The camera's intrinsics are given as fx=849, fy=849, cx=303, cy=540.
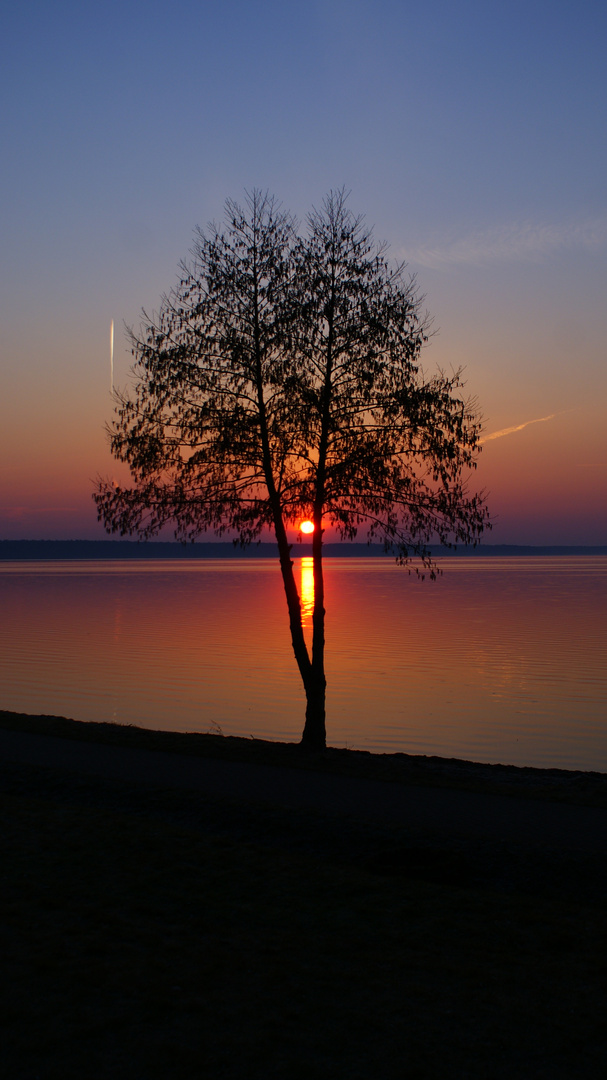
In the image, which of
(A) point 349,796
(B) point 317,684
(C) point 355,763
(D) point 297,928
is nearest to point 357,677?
(B) point 317,684

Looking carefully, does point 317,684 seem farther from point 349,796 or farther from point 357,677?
point 357,677

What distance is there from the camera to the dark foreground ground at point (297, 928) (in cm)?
559

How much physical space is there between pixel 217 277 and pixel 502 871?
12.7 m

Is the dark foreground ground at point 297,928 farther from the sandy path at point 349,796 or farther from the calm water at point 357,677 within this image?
the calm water at point 357,677

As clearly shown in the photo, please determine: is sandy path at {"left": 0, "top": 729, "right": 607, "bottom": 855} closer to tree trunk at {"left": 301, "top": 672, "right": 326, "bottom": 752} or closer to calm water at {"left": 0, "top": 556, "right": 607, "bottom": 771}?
tree trunk at {"left": 301, "top": 672, "right": 326, "bottom": 752}

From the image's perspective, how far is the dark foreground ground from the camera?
5.59 meters

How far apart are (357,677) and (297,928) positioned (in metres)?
27.4

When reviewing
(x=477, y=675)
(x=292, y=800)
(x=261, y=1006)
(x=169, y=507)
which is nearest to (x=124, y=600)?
(x=477, y=675)

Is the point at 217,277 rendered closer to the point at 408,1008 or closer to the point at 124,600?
the point at 408,1008

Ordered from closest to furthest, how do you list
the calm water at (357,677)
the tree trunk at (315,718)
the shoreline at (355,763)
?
the shoreline at (355,763) → the tree trunk at (315,718) → the calm water at (357,677)

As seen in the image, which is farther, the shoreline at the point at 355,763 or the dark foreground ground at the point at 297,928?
the shoreline at the point at 355,763

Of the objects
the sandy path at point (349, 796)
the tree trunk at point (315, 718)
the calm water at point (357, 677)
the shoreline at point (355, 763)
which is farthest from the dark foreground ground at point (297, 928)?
the calm water at point (357, 677)

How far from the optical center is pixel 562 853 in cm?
962

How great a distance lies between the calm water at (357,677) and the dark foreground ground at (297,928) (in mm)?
11055
